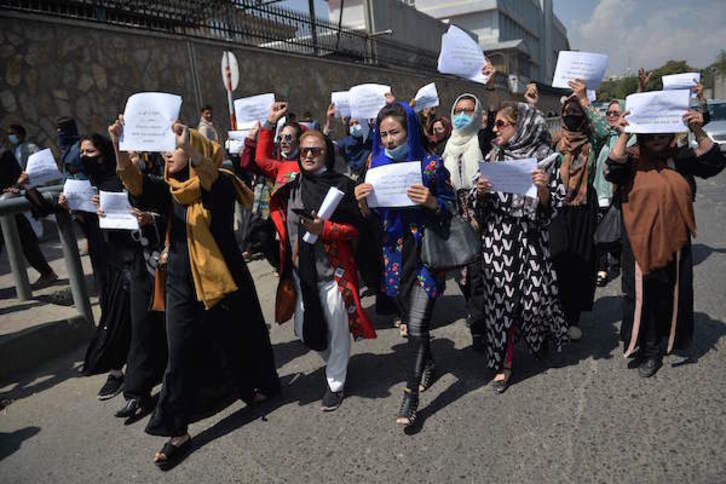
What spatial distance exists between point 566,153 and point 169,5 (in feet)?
31.3

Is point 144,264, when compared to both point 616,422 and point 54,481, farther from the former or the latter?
point 616,422

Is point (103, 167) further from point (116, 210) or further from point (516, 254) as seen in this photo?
point (516, 254)

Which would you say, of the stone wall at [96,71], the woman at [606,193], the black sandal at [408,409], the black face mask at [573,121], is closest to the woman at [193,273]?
the black sandal at [408,409]

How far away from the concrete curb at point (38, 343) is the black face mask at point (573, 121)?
14.2ft

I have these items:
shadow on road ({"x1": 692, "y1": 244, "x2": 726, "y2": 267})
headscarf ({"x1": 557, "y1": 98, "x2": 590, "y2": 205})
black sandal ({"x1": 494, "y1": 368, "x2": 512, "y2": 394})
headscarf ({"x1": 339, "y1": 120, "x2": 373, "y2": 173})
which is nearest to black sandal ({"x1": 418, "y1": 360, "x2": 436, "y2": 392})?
black sandal ({"x1": 494, "y1": 368, "x2": 512, "y2": 394})

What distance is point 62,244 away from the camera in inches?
169

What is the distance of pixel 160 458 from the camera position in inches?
112

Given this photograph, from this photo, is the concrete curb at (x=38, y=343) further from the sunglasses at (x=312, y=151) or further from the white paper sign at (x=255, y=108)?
the sunglasses at (x=312, y=151)

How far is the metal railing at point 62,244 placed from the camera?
13.0 feet

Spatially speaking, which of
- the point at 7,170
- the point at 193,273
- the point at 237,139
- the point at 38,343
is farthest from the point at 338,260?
the point at 7,170

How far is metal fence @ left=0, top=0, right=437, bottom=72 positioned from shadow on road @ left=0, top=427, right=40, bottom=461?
670 cm

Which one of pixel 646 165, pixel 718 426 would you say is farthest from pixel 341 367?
pixel 646 165

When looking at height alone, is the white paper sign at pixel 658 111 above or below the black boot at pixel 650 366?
above

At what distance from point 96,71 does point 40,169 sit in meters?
5.53
